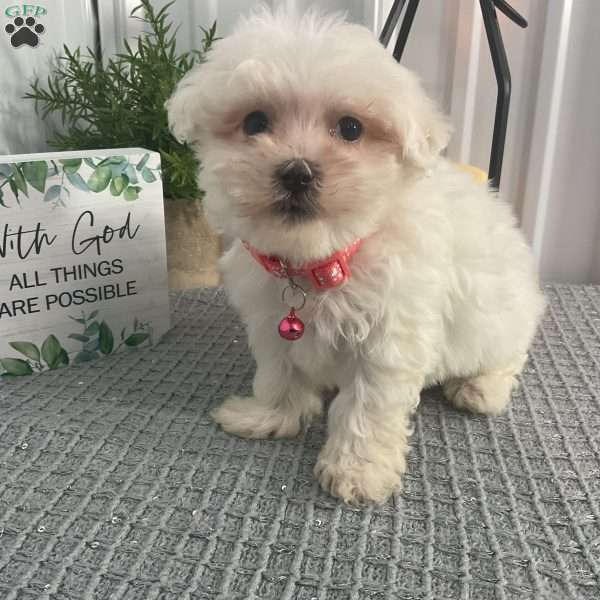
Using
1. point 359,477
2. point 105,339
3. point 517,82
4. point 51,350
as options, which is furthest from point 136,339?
point 517,82

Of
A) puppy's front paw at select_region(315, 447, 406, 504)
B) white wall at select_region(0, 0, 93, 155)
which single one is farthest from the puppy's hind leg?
white wall at select_region(0, 0, 93, 155)

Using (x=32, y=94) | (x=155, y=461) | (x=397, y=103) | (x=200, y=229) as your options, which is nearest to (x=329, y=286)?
(x=397, y=103)

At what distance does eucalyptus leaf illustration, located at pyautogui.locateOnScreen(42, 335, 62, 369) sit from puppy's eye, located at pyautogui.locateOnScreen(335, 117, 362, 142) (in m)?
0.74

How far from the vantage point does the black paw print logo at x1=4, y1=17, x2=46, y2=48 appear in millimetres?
1550

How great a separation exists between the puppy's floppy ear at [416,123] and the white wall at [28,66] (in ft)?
3.54

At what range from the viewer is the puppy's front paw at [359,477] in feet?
3.10

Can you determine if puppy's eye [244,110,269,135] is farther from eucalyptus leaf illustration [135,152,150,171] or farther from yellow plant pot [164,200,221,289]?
yellow plant pot [164,200,221,289]

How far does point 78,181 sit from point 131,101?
44 cm

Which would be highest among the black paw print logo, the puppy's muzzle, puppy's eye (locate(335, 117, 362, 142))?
the black paw print logo

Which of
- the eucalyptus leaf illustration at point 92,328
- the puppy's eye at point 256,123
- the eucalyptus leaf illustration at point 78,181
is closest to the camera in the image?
the puppy's eye at point 256,123

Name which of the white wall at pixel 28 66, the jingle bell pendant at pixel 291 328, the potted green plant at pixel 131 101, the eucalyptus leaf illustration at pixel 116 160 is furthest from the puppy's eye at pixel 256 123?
the white wall at pixel 28 66

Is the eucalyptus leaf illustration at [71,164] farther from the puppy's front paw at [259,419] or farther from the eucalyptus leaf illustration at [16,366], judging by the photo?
the puppy's front paw at [259,419]

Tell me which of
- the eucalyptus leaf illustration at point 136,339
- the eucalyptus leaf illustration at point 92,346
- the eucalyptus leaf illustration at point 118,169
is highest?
the eucalyptus leaf illustration at point 118,169

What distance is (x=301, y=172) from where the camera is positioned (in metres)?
0.82
